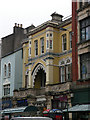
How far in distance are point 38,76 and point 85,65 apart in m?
10.5

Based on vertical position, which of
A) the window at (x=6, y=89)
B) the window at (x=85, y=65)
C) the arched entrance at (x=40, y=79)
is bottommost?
the window at (x=6, y=89)

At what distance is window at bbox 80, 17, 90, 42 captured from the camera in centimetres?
2819

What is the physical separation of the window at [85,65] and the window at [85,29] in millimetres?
1729

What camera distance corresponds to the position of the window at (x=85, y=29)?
28188 millimetres

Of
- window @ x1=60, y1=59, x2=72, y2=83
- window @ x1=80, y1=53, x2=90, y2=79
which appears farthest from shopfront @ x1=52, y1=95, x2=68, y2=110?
window @ x1=80, y1=53, x2=90, y2=79

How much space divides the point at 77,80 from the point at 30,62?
419 inches

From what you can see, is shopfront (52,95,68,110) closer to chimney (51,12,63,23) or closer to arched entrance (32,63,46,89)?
arched entrance (32,63,46,89)

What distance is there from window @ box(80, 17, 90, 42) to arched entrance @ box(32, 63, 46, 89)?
854cm

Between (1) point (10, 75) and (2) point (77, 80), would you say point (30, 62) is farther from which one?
(2) point (77, 80)

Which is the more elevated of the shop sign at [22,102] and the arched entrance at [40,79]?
the arched entrance at [40,79]

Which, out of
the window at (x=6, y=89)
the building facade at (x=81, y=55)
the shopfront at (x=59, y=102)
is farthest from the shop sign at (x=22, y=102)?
the building facade at (x=81, y=55)

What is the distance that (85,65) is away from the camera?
91.6ft

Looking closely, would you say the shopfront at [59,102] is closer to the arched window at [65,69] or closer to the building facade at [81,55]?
the building facade at [81,55]

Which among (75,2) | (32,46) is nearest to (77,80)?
(75,2)
